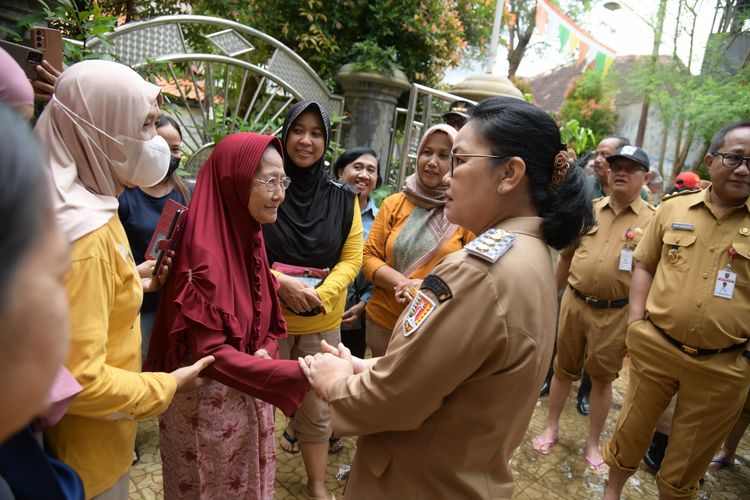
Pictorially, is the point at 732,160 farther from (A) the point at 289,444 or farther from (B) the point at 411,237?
(A) the point at 289,444

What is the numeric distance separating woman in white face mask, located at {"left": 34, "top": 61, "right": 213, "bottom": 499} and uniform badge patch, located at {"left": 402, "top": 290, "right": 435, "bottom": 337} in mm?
756

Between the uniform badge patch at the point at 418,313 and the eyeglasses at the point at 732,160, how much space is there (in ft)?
7.09

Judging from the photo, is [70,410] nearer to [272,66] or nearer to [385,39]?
[272,66]

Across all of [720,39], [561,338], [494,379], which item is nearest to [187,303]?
[494,379]

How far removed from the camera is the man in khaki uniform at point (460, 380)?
1117 mm

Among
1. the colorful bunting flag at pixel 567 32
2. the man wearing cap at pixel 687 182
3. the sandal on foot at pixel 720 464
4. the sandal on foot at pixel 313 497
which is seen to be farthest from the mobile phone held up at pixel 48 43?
the colorful bunting flag at pixel 567 32

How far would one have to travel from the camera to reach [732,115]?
9461 millimetres

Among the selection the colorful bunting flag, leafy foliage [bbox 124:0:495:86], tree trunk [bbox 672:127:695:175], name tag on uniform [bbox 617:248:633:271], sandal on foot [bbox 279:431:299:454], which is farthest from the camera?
tree trunk [bbox 672:127:695:175]

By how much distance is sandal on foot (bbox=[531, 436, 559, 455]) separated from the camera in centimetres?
338

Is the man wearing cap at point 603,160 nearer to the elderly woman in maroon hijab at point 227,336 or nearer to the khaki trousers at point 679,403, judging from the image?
the khaki trousers at point 679,403

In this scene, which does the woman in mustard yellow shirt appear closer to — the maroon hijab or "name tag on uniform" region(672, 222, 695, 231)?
the maroon hijab

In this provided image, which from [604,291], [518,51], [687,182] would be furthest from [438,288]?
[518,51]

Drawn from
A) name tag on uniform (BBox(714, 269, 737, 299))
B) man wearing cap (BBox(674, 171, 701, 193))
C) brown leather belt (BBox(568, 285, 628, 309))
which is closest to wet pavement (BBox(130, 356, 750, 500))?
brown leather belt (BBox(568, 285, 628, 309))

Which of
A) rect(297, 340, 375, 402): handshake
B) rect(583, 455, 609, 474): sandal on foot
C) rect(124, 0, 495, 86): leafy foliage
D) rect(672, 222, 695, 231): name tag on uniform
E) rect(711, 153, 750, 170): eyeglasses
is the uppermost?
rect(124, 0, 495, 86): leafy foliage
